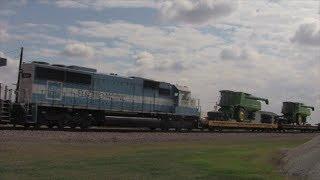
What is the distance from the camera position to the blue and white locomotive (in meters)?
30.1

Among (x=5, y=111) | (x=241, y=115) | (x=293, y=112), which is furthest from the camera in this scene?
(x=293, y=112)

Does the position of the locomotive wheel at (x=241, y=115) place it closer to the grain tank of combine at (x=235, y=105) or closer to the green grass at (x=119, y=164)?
the grain tank of combine at (x=235, y=105)

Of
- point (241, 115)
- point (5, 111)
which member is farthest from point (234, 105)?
point (5, 111)

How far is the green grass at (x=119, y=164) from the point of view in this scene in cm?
1216

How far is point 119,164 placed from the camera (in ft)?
47.2

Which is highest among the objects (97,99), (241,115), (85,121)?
(97,99)

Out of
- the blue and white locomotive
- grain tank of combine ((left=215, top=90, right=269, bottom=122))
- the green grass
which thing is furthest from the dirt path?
grain tank of combine ((left=215, top=90, right=269, bottom=122))

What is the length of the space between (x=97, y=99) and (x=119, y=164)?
1935 centimetres

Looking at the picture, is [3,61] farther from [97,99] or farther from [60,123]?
[97,99]

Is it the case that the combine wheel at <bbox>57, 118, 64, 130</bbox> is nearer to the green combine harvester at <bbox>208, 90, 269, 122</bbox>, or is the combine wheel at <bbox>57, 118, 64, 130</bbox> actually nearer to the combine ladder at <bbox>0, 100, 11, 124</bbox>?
the combine ladder at <bbox>0, 100, 11, 124</bbox>

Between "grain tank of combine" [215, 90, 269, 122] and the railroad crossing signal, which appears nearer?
the railroad crossing signal

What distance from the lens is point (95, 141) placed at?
76.8ft

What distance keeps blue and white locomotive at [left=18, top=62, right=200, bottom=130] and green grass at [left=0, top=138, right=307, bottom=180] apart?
1096 cm

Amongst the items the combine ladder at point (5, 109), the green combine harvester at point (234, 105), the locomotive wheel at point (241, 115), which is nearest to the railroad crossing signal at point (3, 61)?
the combine ladder at point (5, 109)
